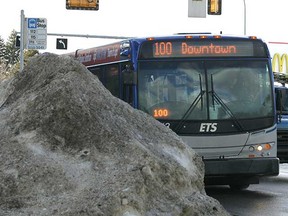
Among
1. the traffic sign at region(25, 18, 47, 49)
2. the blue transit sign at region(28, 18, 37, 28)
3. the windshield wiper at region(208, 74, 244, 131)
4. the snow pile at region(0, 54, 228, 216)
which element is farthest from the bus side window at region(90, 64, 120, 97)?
the blue transit sign at region(28, 18, 37, 28)

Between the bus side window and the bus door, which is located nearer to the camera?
the bus door

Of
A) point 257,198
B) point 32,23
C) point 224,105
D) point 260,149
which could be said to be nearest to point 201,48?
point 224,105

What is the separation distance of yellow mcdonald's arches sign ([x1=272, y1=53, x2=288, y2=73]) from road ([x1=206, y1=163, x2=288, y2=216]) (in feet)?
103

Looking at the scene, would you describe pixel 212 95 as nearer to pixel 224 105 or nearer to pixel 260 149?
pixel 224 105

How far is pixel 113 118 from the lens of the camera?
6.51 metres

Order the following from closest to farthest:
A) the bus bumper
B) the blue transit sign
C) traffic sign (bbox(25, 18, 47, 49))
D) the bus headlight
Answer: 1. the bus bumper
2. the bus headlight
3. traffic sign (bbox(25, 18, 47, 49))
4. the blue transit sign

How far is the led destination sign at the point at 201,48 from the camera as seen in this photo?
39.0ft

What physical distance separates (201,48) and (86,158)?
21.4ft

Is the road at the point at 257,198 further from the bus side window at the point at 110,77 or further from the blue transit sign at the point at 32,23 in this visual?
the blue transit sign at the point at 32,23

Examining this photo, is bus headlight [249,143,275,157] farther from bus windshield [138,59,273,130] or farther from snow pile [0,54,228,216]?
snow pile [0,54,228,216]

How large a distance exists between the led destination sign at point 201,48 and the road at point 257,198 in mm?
2733

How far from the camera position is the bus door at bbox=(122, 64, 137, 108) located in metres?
11.5

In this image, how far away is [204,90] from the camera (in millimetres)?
11695

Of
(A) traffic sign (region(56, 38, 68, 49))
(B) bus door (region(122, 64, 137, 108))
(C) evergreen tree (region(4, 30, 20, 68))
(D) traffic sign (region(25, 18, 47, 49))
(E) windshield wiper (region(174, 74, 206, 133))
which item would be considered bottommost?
(C) evergreen tree (region(4, 30, 20, 68))
